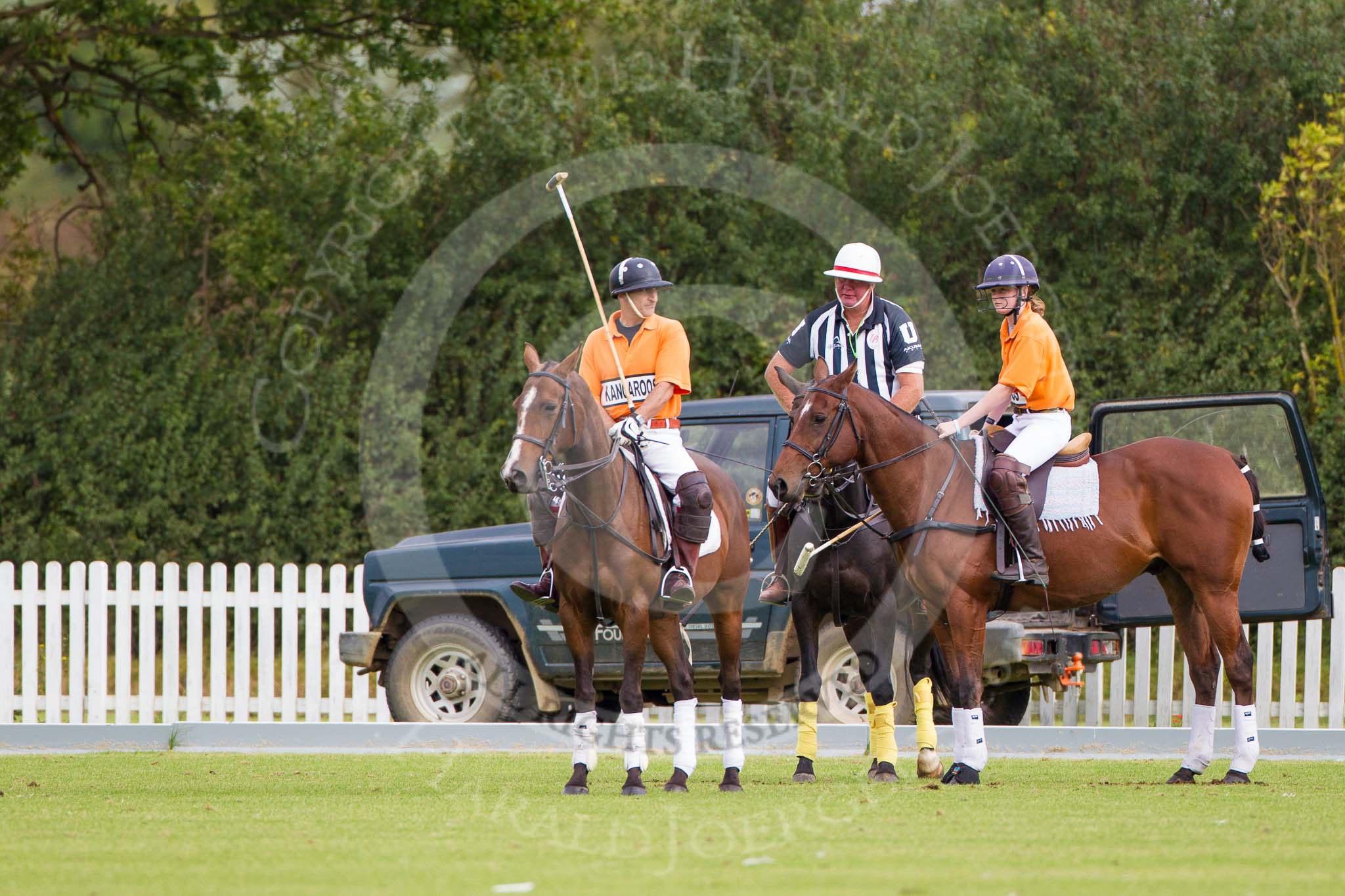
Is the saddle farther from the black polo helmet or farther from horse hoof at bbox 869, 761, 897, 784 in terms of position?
the black polo helmet

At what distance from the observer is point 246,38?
1848 centimetres

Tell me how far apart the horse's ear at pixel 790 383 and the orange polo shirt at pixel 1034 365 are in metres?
1.12

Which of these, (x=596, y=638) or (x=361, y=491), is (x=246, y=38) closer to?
(x=361, y=491)

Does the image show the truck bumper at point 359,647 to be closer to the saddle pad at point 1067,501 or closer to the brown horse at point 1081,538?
the brown horse at point 1081,538

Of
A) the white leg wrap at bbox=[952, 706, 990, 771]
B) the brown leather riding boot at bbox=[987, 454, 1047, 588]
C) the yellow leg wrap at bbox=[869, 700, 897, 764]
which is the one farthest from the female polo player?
the yellow leg wrap at bbox=[869, 700, 897, 764]

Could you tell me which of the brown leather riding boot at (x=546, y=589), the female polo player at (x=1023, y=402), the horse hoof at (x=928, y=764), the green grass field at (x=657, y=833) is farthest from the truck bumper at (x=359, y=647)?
the female polo player at (x=1023, y=402)

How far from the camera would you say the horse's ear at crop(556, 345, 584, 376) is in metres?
8.23

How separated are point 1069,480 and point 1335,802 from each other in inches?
84.5

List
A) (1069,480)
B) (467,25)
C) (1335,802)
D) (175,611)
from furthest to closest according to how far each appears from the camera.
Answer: (467,25) < (175,611) < (1069,480) < (1335,802)

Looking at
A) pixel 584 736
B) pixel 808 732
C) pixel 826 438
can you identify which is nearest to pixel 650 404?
pixel 826 438

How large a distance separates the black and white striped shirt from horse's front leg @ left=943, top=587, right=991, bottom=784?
1.32m

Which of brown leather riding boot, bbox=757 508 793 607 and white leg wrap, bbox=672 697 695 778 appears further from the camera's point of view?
brown leather riding boot, bbox=757 508 793 607

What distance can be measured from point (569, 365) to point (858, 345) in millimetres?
1912

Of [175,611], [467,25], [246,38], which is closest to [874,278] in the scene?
[175,611]
